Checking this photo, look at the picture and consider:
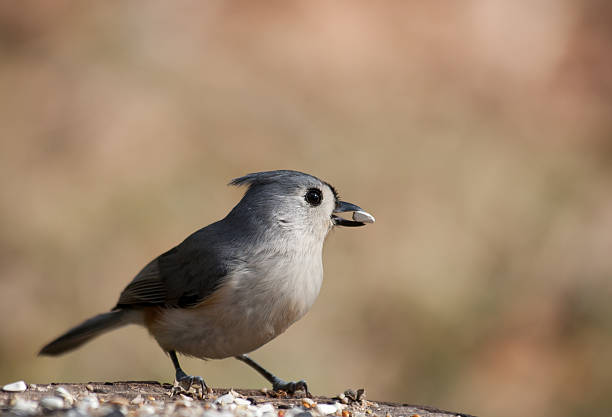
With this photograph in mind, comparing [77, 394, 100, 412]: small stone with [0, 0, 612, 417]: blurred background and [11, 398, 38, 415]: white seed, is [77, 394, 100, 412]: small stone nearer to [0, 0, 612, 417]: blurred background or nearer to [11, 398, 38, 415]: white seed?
[11, 398, 38, 415]: white seed

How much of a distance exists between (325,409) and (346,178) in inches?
198

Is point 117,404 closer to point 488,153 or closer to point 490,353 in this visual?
point 490,353

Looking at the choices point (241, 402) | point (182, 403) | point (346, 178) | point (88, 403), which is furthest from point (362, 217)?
point (346, 178)

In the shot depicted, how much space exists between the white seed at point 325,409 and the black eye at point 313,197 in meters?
0.99

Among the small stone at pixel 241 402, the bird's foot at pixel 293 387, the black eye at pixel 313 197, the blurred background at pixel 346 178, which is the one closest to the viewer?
the small stone at pixel 241 402

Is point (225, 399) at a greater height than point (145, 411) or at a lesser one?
greater

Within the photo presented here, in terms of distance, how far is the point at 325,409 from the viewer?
2932 millimetres

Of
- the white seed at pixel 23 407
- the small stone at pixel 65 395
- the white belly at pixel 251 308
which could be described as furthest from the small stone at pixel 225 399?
the white seed at pixel 23 407

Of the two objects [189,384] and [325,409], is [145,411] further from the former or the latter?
[325,409]

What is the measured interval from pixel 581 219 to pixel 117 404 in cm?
699

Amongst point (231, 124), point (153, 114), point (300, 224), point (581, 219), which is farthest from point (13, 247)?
point (581, 219)

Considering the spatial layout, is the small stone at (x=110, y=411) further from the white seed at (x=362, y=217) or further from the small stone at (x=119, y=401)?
the white seed at (x=362, y=217)

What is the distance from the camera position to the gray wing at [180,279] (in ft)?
11.0

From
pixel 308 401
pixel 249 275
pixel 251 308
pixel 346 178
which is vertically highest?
pixel 346 178
